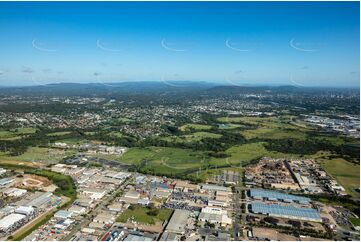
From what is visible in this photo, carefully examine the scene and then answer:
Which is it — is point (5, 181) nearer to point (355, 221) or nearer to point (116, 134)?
point (116, 134)

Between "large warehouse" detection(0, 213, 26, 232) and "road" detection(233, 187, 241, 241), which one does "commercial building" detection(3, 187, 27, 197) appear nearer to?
"large warehouse" detection(0, 213, 26, 232)

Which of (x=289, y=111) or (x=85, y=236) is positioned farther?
(x=289, y=111)

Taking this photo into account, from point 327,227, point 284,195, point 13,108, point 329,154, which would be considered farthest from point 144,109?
point 327,227

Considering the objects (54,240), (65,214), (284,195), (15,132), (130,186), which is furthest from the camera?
(15,132)

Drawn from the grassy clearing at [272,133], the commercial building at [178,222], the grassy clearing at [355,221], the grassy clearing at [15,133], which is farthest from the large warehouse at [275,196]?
the grassy clearing at [15,133]

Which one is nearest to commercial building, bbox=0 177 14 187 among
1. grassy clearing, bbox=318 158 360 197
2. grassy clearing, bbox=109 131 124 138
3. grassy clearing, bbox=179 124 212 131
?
grassy clearing, bbox=109 131 124 138

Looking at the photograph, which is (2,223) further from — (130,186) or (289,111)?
(289,111)

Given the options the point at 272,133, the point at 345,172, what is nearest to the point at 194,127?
the point at 272,133
